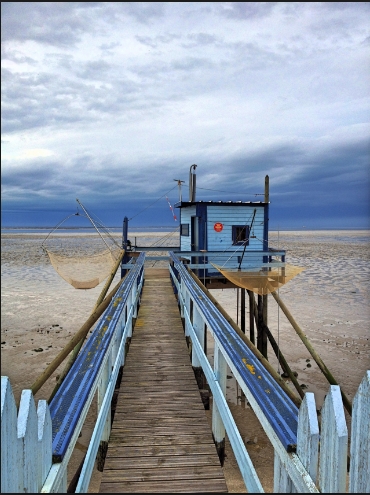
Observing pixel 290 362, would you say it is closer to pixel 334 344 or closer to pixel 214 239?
pixel 334 344

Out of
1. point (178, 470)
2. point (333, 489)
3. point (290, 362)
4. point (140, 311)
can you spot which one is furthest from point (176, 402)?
point (290, 362)

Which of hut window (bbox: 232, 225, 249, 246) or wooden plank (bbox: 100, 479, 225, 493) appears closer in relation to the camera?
wooden plank (bbox: 100, 479, 225, 493)

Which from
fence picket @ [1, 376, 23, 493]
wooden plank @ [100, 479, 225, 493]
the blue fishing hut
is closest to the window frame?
the blue fishing hut

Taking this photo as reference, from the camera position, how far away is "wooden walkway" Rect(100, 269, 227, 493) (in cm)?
330

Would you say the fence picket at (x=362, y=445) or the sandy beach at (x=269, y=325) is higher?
the fence picket at (x=362, y=445)

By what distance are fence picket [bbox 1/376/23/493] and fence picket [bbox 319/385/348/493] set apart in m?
1.42

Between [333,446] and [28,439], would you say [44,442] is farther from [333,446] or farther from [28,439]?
[333,446]

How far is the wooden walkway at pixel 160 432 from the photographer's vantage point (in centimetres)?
330

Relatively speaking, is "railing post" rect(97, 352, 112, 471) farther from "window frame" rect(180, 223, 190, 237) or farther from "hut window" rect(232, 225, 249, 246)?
"window frame" rect(180, 223, 190, 237)

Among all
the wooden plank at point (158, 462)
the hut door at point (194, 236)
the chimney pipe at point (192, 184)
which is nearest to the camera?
the wooden plank at point (158, 462)

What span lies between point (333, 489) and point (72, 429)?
59.7 inches

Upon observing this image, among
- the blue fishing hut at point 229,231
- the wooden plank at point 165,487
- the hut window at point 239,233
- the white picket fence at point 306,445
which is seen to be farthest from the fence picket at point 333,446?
the hut window at point 239,233

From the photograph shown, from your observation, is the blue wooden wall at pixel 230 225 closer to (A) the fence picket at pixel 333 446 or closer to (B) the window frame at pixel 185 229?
(B) the window frame at pixel 185 229

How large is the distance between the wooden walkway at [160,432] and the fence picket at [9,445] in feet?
6.62
